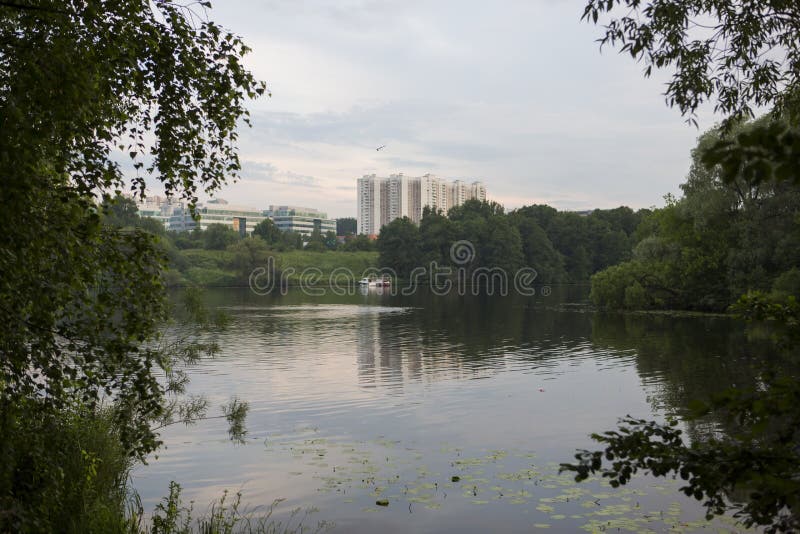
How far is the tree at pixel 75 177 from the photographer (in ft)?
20.4

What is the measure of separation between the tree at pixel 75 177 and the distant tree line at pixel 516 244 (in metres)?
140

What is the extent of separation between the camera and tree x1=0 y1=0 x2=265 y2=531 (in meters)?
6.21

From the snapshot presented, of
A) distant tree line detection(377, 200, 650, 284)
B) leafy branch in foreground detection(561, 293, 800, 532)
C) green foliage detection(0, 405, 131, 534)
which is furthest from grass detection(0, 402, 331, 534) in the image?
distant tree line detection(377, 200, 650, 284)

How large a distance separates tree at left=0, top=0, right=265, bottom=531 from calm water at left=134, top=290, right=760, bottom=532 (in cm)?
662

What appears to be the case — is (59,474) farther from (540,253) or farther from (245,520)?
(540,253)

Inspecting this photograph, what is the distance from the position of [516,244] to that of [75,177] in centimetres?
14447

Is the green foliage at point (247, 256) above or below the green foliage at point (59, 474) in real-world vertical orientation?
above

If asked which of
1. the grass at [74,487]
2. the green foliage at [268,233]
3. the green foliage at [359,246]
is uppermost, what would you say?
the green foliage at [268,233]

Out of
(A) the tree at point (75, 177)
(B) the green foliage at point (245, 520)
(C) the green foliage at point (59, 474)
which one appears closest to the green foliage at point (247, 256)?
(C) the green foliage at point (59, 474)

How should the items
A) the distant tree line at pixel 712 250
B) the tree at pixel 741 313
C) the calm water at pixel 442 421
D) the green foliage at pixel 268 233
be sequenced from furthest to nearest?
the green foliage at pixel 268 233 < the distant tree line at pixel 712 250 < the calm water at pixel 442 421 < the tree at pixel 741 313

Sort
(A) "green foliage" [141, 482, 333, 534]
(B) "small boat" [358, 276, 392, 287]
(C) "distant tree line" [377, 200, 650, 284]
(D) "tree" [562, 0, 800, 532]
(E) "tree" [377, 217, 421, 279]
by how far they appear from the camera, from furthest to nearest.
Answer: (E) "tree" [377, 217, 421, 279] < (C) "distant tree line" [377, 200, 650, 284] < (B) "small boat" [358, 276, 392, 287] < (A) "green foliage" [141, 482, 333, 534] < (D) "tree" [562, 0, 800, 532]

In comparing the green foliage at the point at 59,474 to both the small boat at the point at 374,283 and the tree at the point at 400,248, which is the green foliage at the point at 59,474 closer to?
the small boat at the point at 374,283

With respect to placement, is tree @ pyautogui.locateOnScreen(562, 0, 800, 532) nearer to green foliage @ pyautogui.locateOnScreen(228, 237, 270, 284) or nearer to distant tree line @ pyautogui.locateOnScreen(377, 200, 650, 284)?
green foliage @ pyautogui.locateOnScreen(228, 237, 270, 284)

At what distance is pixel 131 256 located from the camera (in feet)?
26.8
